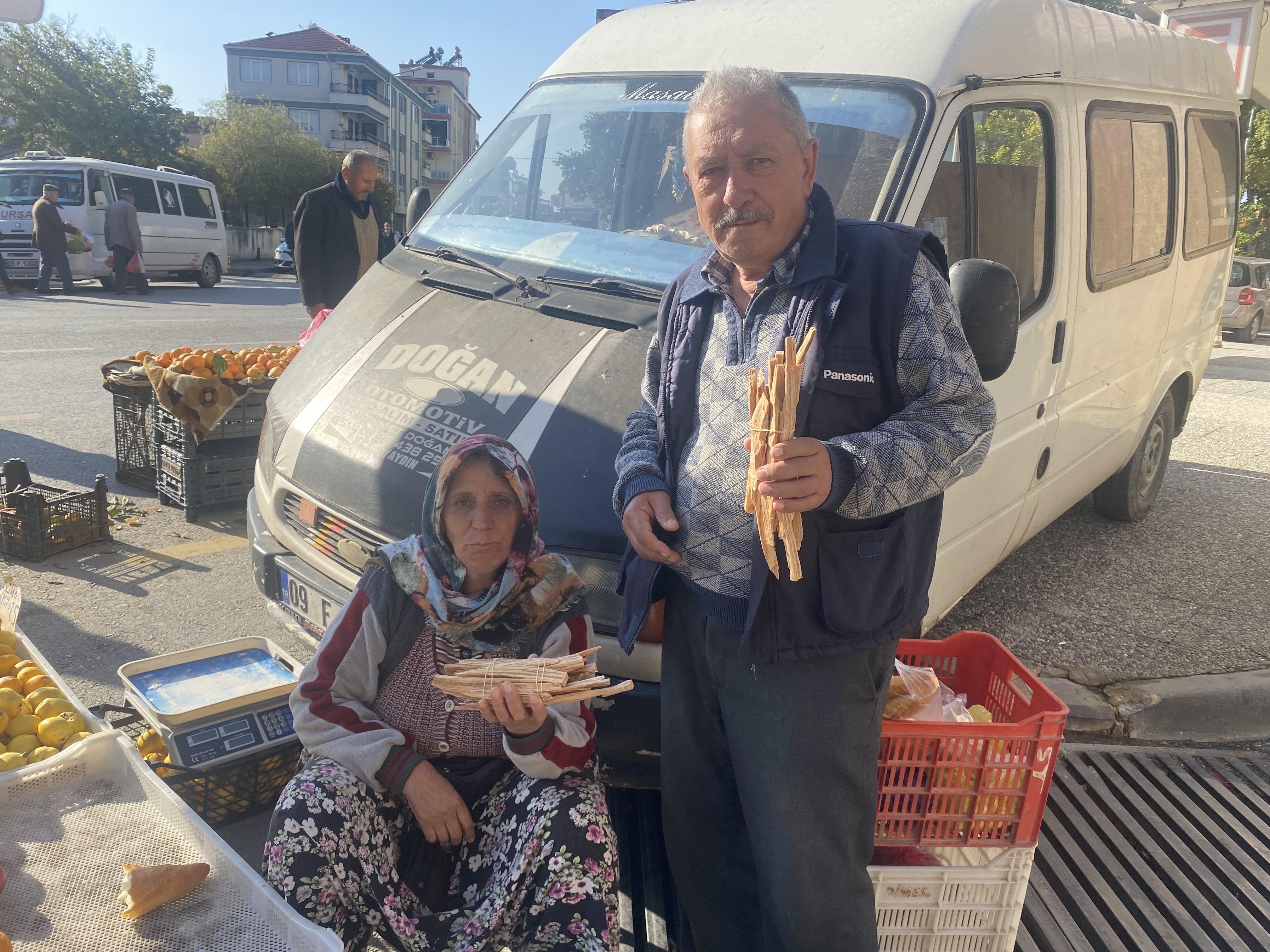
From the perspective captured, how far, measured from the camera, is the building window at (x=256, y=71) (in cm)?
7481

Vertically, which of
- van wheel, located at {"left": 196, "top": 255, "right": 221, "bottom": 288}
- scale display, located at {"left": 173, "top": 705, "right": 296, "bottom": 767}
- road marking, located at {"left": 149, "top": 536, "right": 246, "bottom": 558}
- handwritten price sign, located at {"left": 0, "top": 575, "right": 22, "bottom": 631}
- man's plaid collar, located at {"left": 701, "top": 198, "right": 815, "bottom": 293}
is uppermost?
man's plaid collar, located at {"left": 701, "top": 198, "right": 815, "bottom": 293}

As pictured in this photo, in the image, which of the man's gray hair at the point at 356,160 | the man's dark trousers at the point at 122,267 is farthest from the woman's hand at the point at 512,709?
the man's dark trousers at the point at 122,267

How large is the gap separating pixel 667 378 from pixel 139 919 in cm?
162

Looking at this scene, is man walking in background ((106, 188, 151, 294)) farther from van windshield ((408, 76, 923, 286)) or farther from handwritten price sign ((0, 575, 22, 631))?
handwritten price sign ((0, 575, 22, 631))

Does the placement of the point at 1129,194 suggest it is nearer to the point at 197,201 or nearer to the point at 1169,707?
the point at 1169,707

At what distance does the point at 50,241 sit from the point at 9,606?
57.6 ft

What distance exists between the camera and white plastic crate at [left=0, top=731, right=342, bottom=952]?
80.1 inches

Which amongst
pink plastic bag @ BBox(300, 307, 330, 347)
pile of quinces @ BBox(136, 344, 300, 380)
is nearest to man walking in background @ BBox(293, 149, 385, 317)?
pink plastic bag @ BBox(300, 307, 330, 347)

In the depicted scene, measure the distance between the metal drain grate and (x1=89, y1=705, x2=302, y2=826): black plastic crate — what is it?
91.6 inches

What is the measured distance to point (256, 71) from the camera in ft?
246

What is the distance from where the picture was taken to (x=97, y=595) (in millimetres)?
4863

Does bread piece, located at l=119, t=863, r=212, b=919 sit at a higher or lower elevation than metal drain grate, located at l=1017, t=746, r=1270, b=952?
higher

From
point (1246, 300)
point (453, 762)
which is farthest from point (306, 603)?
point (1246, 300)

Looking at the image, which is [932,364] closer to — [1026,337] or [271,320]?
[1026,337]
